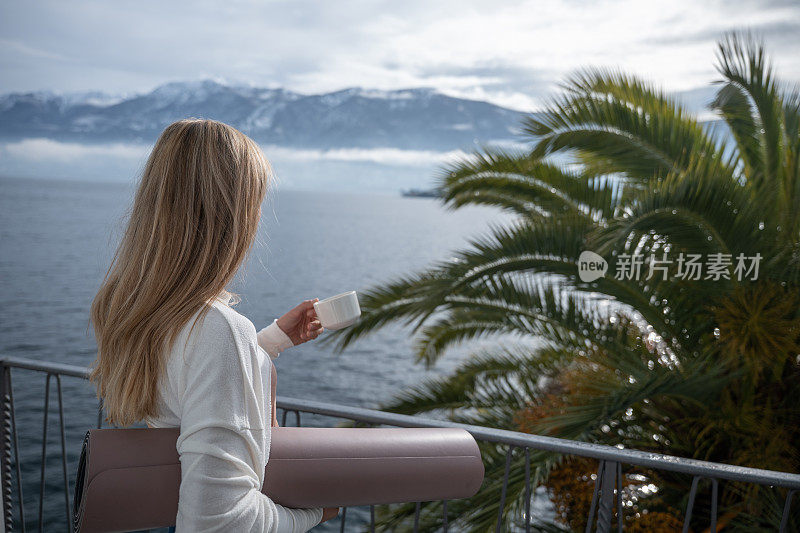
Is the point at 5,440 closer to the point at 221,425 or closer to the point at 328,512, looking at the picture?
the point at 328,512

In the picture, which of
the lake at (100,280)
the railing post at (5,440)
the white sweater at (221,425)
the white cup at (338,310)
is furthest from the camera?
the lake at (100,280)

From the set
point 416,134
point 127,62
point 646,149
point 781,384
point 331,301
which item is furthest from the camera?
point 416,134

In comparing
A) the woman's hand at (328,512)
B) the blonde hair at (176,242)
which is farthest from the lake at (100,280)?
the woman's hand at (328,512)

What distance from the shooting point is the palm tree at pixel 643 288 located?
423 centimetres

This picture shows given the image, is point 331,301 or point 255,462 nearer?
point 255,462

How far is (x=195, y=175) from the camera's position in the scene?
1.08m

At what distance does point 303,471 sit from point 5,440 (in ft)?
6.68

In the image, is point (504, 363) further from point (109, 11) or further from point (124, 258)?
point (109, 11)

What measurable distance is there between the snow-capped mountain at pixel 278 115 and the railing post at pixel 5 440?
298ft

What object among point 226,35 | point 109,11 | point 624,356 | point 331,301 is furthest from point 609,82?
point 226,35

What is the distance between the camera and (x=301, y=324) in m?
1.61

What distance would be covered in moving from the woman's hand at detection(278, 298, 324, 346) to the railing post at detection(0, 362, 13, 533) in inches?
62.9

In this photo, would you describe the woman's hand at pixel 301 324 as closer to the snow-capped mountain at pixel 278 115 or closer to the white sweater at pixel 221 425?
the white sweater at pixel 221 425

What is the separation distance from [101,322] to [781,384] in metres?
→ 4.95
